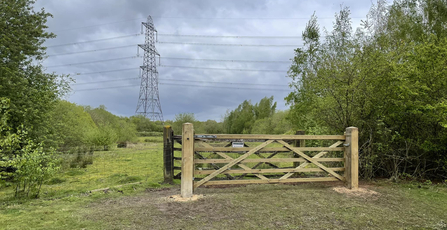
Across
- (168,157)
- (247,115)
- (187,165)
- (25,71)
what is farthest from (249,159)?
(247,115)

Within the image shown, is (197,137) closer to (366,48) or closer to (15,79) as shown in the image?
(366,48)

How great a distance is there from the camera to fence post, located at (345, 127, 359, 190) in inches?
245

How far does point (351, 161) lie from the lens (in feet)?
20.5

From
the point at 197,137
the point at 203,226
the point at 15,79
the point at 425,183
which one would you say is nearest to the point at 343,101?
the point at 425,183

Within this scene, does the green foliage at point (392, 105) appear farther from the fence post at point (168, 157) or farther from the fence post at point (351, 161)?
the fence post at point (168, 157)

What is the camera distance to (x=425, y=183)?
23.2ft

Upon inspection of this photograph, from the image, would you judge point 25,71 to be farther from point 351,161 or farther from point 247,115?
point 247,115

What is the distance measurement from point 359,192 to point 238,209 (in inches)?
125

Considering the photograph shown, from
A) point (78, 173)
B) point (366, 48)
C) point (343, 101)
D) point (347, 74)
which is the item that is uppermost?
point (366, 48)

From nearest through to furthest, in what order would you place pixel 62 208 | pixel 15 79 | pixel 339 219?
pixel 339 219, pixel 62 208, pixel 15 79

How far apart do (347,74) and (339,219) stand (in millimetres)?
4470

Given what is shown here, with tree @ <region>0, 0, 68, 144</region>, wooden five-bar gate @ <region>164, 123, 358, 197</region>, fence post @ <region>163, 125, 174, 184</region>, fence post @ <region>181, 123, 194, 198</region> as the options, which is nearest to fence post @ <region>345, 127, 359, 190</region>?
wooden five-bar gate @ <region>164, 123, 358, 197</region>

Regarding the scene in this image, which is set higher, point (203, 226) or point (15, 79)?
point (15, 79)

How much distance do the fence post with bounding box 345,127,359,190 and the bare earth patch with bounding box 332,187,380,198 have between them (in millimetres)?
160
